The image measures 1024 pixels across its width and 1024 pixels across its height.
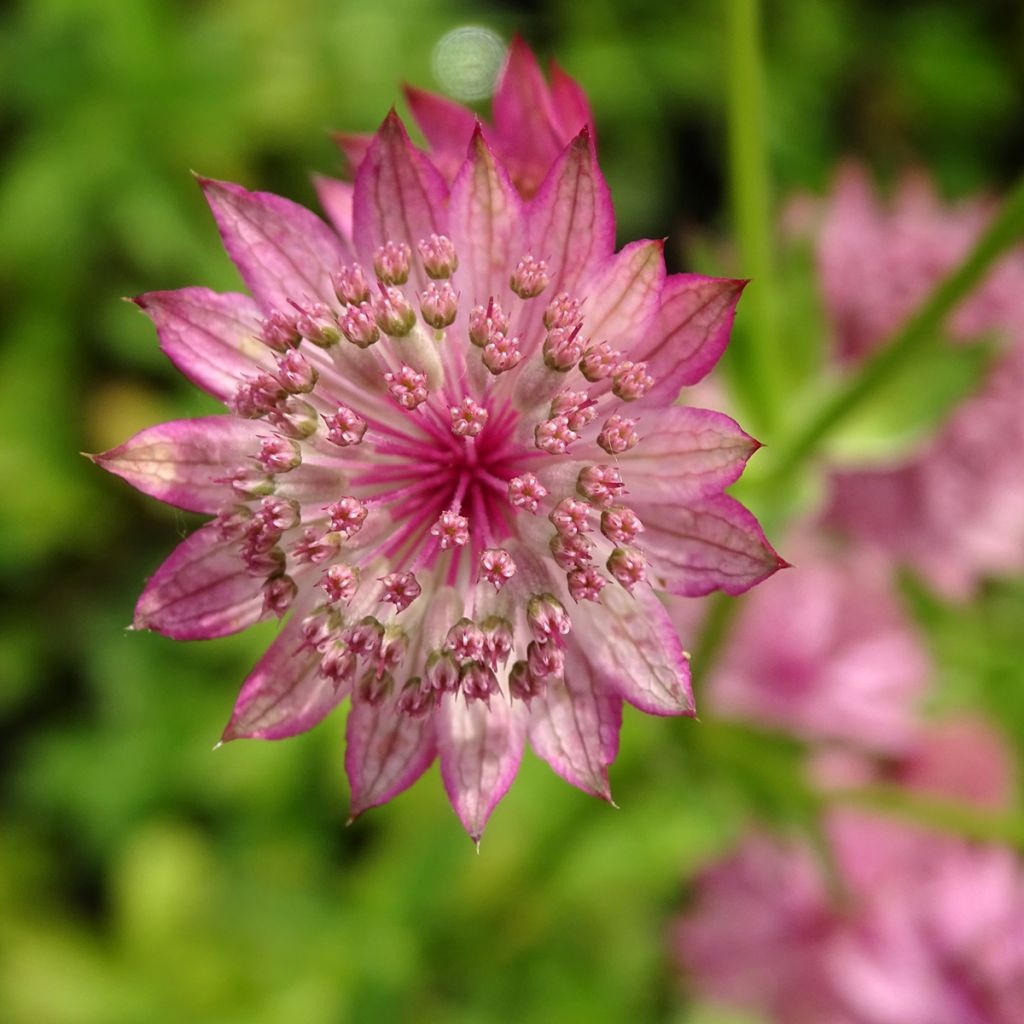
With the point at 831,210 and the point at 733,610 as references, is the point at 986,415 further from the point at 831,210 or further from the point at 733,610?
the point at 733,610

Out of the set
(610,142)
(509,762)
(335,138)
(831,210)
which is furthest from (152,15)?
(509,762)

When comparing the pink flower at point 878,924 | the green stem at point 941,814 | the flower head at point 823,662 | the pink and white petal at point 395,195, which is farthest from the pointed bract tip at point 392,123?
the pink flower at point 878,924

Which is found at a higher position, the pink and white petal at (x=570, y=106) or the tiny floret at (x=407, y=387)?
the pink and white petal at (x=570, y=106)

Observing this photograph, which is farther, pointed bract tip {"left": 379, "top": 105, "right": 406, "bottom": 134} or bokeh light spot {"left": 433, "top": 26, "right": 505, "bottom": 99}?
bokeh light spot {"left": 433, "top": 26, "right": 505, "bottom": 99}

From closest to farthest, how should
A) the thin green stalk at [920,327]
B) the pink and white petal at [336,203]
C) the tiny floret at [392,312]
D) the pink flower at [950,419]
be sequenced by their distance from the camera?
the tiny floret at [392,312], the pink and white petal at [336,203], the thin green stalk at [920,327], the pink flower at [950,419]

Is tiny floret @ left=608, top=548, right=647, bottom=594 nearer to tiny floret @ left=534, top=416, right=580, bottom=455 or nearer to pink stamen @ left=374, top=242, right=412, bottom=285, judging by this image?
tiny floret @ left=534, top=416, right=580, bottom=455

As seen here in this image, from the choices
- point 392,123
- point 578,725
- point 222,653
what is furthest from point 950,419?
point 222,653

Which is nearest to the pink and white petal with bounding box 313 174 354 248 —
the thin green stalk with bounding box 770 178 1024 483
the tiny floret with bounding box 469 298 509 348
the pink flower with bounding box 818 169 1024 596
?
the tiny floret with bounding box 469 298 509 348

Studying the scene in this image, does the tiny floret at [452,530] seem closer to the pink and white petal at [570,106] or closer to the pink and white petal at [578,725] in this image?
the pink and white petal at [578,725]
